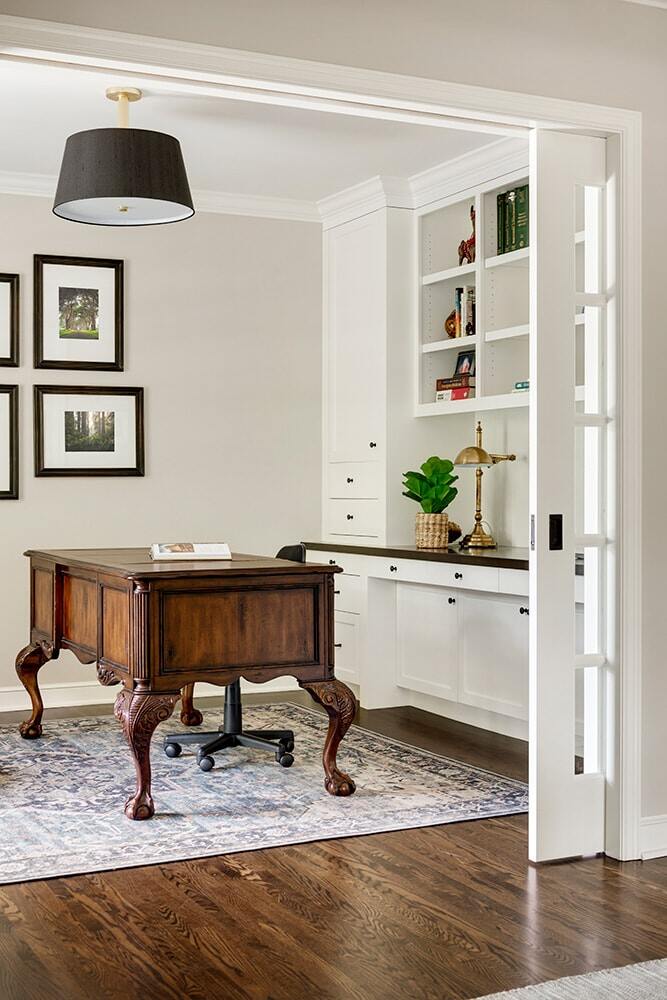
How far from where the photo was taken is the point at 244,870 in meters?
3.60

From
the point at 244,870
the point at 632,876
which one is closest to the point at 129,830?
the point at 244,870

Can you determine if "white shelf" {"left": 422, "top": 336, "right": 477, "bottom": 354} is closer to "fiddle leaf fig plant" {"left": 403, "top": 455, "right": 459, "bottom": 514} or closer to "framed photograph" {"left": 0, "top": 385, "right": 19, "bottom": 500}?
"fiddle leaf fig plant" {"left": 403, "top": 455, "right": 459, "bottom": 514}

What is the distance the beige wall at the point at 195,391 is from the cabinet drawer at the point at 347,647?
711mm

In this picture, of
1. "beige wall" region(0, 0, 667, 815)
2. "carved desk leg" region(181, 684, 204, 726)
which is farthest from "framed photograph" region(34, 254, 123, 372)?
"beige wall" region(0, 0, 667, 815)

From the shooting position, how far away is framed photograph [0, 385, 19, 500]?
6383 millimetres

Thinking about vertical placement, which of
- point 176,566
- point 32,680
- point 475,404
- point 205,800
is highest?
point 475,404

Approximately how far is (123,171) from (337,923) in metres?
2.94

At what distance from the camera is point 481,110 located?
3.53m

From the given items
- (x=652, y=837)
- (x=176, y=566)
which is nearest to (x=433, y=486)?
(x=176, y=566)

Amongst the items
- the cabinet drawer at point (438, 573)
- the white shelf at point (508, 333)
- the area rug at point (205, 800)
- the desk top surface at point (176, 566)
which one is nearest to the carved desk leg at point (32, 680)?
the area rug at point (205, 800)

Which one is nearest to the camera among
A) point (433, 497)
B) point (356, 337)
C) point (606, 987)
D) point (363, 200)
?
point (606, 987)

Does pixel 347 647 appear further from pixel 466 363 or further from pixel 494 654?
pixel 466 363

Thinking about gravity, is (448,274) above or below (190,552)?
above

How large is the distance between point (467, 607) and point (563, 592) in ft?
6.75
